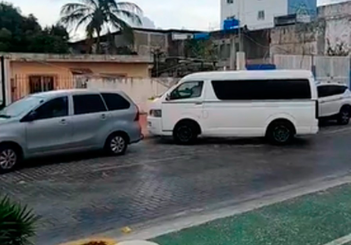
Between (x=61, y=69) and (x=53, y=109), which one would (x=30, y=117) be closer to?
(x=53, y=109)

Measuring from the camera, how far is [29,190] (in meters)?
9.37

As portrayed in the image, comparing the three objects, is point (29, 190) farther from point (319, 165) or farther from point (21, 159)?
point (319, 165)

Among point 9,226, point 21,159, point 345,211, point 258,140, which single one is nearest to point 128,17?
point 258,140

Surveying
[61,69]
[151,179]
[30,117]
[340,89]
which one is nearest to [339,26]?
[340,89]

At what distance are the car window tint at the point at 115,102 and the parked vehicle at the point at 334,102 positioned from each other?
924 centimetres

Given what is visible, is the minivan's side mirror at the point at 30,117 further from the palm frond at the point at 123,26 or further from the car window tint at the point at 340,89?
the palm frond at the point at 123,26

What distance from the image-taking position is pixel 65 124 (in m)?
12.1

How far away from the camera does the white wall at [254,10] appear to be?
5404 cm

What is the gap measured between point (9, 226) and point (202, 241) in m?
2.66

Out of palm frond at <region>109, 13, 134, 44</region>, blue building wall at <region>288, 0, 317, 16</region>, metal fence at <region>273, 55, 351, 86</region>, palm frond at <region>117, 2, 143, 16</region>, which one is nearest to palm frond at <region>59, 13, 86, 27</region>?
palm frond at <region>109, 13, 134, 44</region>

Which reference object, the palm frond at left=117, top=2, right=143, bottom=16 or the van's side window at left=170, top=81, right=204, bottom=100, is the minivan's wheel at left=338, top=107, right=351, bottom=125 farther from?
the palm frond at left=117, top=2, right=143, bottom=16

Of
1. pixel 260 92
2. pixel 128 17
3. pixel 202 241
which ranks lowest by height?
pixel 202 241

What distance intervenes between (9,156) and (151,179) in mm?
3339

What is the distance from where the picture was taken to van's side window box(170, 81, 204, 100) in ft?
49.8
